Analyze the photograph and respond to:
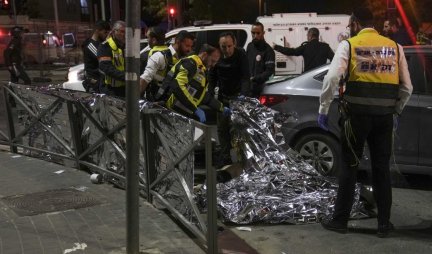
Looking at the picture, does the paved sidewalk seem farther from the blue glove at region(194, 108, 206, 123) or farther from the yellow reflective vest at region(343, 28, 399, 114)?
the yellow reflective vest at region(343, 28, 399, 114)

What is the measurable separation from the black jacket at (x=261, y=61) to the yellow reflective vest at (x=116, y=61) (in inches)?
75.1

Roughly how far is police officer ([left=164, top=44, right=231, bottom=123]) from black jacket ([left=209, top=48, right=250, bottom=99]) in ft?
3.15

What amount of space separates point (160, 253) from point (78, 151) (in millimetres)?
2936

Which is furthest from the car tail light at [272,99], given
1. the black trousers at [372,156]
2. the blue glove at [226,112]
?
the black trousers at [372,156]

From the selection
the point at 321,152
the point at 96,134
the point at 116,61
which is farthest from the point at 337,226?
the point at 116,61

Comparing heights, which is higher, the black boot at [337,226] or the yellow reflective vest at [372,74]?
the yellow reflective vest at [372,74]

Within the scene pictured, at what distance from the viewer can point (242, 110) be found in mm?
5988

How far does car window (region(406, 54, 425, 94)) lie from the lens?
239 inches

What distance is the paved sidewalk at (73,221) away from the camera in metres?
4.38

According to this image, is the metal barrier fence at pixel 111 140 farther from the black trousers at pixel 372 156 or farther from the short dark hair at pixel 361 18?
the short dark hair at pixel 361 18

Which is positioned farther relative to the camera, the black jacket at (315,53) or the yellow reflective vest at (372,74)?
the black jacket at (315,53)

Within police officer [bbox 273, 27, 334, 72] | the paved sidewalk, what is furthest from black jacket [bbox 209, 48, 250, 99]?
police officer [bbox 273, 27, 334, 72]

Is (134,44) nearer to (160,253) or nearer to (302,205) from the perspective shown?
(160,253)

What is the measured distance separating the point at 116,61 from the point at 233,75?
1.50 m
